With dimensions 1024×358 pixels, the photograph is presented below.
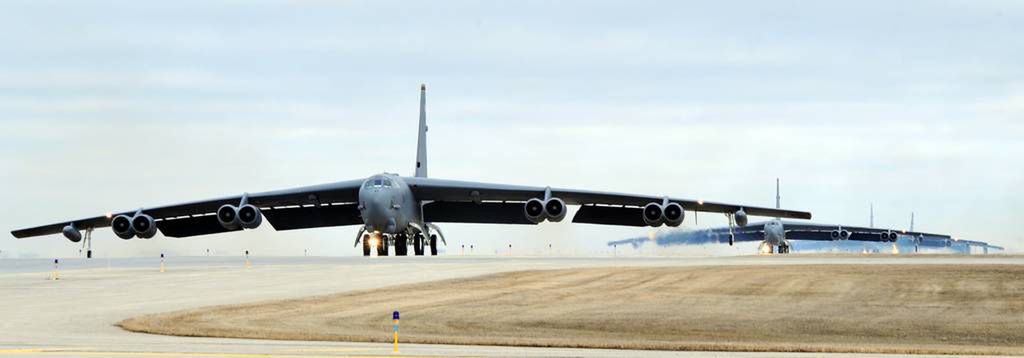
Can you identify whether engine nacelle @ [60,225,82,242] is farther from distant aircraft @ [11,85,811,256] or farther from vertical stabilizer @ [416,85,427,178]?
vertical stabilizer @ [416,85,427,178]

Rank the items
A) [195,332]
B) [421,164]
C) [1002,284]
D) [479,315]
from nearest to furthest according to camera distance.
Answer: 1. [195,332]
2. [479,315]
3. [1002,284]
4. [421,164]

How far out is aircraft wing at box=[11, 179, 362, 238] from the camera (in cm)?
6531

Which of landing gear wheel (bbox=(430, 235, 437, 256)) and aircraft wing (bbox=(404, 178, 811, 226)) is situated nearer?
aircraft wing (bbox=(404, 178, 811, 226))

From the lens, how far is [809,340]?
25578 mm

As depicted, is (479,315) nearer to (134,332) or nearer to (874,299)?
(134,332)

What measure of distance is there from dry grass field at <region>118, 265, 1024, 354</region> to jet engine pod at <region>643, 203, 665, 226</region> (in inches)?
678

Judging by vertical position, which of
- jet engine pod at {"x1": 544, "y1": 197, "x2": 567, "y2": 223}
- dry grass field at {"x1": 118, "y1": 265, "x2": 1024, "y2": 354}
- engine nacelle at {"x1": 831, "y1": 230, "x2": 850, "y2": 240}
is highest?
jet engine pod at {"x1": 544, "y1": 197, "x2": 567, "y2": 223}

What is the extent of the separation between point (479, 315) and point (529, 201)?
34.0 m

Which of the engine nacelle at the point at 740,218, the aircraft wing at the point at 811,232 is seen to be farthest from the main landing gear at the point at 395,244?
the aircraft wing at the point at 811,232

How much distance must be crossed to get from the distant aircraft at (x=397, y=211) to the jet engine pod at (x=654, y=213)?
0.15 ft

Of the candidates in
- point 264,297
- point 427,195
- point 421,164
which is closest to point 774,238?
point 421,164

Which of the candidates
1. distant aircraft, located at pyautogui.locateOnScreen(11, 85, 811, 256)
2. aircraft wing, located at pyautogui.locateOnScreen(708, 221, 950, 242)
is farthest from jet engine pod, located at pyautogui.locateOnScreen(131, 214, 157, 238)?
aircraft wing, located at pyautogui.locateOnScreen(708, 221, 950, 242)

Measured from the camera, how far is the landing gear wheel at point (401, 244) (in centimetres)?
6731

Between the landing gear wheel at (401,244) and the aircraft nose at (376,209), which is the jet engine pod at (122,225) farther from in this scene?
the landing gear wheel at (401,244)
